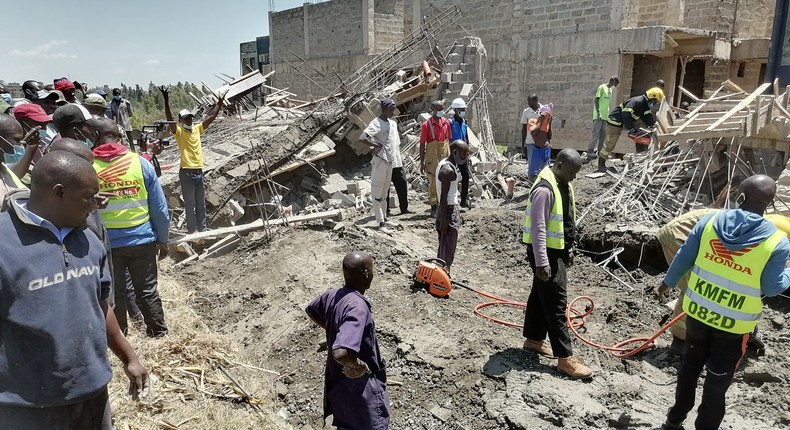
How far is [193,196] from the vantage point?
754 centimetres

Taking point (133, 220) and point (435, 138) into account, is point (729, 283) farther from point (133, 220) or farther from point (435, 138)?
point (435, 138)

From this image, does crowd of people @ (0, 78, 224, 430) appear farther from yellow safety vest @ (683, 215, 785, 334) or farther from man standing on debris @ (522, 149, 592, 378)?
yellow safety vest @ (683, 215, 785, 334)

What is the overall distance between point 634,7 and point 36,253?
13.4 metres

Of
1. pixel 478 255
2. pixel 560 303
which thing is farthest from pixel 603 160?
pixel 560 303

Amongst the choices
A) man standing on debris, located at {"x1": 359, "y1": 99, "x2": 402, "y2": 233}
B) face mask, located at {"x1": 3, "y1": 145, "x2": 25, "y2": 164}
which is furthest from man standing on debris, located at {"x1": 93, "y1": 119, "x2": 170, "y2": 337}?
man standing on debris, located at {"x1": 359, "y1": 99, "x2": 402, "y2": 233}

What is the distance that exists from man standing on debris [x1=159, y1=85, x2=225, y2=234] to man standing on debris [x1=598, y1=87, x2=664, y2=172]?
6805 mm

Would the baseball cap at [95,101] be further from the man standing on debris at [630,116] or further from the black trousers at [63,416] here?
the man standing on debris at [630,116]

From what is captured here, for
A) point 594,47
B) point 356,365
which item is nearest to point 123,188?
point 356,365

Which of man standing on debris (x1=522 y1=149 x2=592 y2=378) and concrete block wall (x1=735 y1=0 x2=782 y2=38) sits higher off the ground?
concrete block wall (x1=735 y1=0 x2=782 y2=38)

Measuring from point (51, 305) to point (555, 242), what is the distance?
3088 millimetres

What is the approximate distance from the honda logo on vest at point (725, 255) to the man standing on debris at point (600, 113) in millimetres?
7704

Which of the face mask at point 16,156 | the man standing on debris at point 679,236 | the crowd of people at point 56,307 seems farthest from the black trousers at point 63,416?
the man standing on debris at point 679,236

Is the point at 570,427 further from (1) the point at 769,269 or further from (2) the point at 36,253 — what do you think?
(2) the point at 36,253

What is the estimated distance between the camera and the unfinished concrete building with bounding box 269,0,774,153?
12281 millimetres
